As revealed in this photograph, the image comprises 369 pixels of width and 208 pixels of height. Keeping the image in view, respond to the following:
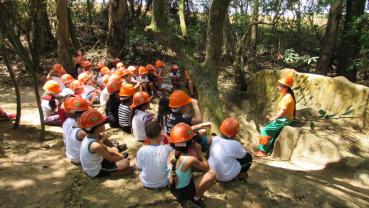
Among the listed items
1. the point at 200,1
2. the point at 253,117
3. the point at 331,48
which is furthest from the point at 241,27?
the point at 253,117

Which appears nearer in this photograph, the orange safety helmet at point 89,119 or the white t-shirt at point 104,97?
the orange safety helmet at point 89,119

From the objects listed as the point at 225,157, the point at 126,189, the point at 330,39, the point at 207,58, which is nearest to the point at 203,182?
the point at 225,157

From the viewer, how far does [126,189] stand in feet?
14.8

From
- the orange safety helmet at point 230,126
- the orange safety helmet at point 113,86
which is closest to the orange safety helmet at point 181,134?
the orange safety helmet at point 230,126

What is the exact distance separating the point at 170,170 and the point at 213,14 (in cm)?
263

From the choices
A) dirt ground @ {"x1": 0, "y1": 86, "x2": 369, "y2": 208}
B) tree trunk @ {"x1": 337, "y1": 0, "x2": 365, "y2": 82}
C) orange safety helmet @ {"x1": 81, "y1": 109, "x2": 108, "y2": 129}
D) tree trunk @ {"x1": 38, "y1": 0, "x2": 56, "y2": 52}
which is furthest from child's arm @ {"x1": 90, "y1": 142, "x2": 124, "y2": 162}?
tree trunk @ {"x1": 38, "y1": 0, "x2": 56, "y2": 52}

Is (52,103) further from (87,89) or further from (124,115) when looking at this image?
(124,115)

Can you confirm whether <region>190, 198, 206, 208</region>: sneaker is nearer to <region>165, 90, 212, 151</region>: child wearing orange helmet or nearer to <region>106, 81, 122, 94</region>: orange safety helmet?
<region>165, 90, 212, 151</region>: child wearing orange helmet

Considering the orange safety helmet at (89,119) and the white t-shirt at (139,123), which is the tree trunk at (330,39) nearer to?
the white t-shirt at (139,123)

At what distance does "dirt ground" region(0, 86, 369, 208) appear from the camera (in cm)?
425

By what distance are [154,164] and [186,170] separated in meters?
0.50

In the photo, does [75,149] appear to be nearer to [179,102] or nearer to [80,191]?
[80,191]

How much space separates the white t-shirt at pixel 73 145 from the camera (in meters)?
5.05

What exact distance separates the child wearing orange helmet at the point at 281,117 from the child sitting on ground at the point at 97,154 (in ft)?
11.4
